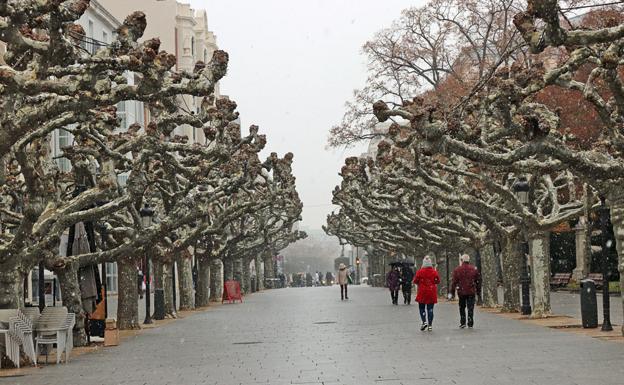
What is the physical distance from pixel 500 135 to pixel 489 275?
1556 centimetres

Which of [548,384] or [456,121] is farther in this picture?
[456,121]

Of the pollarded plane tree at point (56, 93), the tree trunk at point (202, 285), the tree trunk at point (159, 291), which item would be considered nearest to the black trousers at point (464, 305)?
the pollarded plane tree at point (56, 93)

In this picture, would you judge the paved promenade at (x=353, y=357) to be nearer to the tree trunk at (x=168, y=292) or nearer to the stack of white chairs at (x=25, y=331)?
the stack of white chairs at (x=25, y=331)

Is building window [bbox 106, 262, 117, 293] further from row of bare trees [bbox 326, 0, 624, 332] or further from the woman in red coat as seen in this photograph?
the woman in red coat

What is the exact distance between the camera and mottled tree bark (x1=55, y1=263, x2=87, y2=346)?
23.5m

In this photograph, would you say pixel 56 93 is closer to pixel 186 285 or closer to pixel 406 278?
pixel 406 278

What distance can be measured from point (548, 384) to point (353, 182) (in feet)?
124

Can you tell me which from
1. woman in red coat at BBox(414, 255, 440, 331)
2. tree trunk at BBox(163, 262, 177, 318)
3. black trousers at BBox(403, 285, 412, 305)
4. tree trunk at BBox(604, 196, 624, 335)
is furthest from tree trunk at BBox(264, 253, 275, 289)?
tree trunk at BBox(604, 196, 624, 335)

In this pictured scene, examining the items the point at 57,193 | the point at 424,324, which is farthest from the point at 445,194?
the point at 57,193

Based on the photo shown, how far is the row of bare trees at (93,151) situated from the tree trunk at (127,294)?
0.10 ft

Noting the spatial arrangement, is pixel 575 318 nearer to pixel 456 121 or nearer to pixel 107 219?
pixel 456 121

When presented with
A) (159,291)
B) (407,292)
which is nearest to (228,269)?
(407,292)

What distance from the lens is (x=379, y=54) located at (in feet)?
161

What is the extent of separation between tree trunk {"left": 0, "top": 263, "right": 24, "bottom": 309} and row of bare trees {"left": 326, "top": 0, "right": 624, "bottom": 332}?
6880mm
